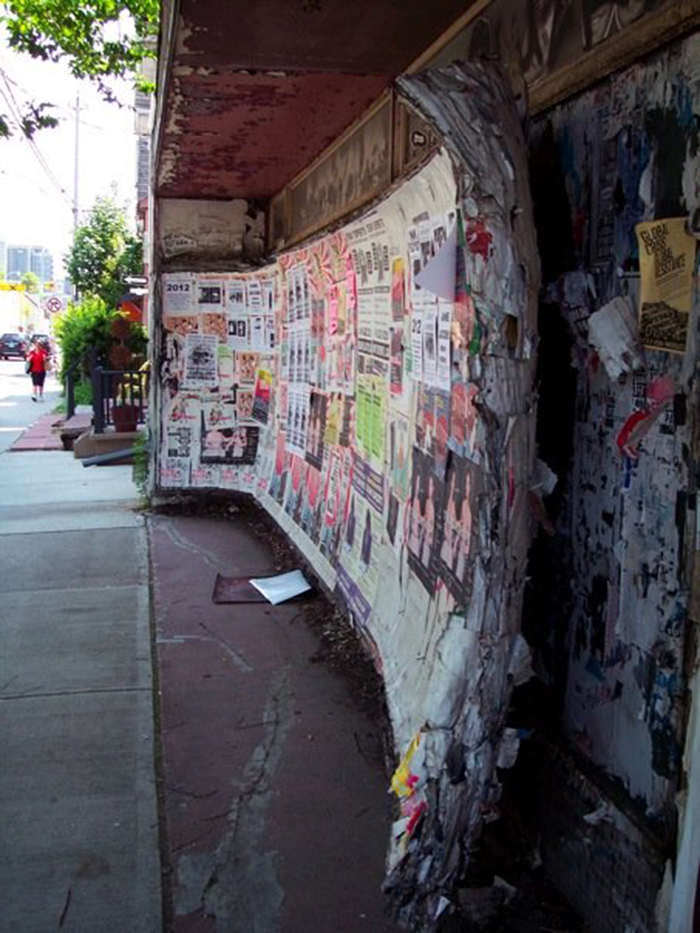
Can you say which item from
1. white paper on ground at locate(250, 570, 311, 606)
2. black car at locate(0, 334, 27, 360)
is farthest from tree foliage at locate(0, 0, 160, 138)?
black car at locate(0, 334, 27, 360)

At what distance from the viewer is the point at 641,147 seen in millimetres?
2697

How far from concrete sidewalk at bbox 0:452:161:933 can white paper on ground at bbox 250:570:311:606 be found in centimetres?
76

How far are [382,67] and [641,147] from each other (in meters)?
2.68

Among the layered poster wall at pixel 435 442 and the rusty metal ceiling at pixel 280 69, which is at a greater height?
the rusty metal ceiling at pixel 280 69

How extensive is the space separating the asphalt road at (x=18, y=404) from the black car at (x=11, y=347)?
13855 mm

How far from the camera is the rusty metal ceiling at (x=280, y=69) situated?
4.21 m

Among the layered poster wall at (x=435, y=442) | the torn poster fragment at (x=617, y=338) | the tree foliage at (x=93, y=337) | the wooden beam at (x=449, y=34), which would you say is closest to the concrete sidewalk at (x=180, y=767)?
the layered poster wall at (x=435, y=442)

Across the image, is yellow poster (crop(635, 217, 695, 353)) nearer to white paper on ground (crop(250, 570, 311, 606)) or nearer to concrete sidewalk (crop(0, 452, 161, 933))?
concrete sidewalk (crop(0, 452, 161, 933))

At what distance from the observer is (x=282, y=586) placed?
21.5 ft

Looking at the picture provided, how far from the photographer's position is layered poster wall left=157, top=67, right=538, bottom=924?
2.72m

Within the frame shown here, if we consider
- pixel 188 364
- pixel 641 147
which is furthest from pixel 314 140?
pixel 641 147

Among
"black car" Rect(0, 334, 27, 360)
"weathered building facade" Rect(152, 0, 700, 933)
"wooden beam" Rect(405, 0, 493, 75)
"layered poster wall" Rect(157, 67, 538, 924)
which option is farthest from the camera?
"black car" Rect(0, 334, 27, 360)

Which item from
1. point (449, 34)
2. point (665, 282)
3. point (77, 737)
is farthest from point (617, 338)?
point (77, 737)

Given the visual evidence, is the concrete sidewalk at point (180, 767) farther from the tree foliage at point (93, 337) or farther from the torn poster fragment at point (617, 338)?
the tree foliage at point (93, 337)
